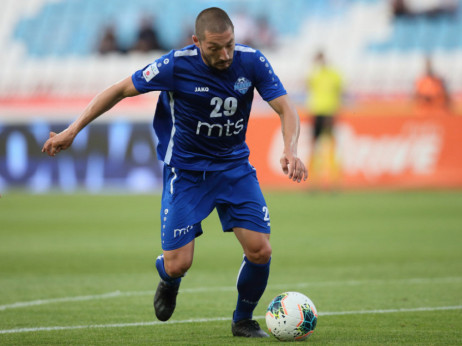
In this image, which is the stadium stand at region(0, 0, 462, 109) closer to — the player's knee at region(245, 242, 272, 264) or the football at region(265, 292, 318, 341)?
the player's knee at region(245, 242, 272, 264)

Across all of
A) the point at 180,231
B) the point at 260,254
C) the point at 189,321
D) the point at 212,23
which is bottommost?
the point at 189,321

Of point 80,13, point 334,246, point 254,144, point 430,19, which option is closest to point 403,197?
point 254,144

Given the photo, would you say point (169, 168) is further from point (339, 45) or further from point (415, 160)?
point (339, 45)

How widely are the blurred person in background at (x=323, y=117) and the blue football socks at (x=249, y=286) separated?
38.1 ft

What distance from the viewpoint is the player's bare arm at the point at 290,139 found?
486 cm

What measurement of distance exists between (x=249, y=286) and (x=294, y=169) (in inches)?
36.8

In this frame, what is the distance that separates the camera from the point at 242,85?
17.1 ft

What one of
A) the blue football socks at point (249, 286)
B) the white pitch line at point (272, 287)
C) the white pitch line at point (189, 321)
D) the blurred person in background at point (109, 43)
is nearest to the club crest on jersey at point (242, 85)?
the blue football socks at point (249, 286)

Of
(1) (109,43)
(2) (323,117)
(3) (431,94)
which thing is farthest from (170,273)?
(1) (109,43)

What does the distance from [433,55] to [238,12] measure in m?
5.77

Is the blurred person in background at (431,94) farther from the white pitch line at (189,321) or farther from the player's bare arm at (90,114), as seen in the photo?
the player's bare arm at (90,114)

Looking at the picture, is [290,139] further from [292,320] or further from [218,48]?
[292,320]

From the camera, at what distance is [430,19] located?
23.8m

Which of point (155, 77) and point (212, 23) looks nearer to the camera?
point (212, 23)
